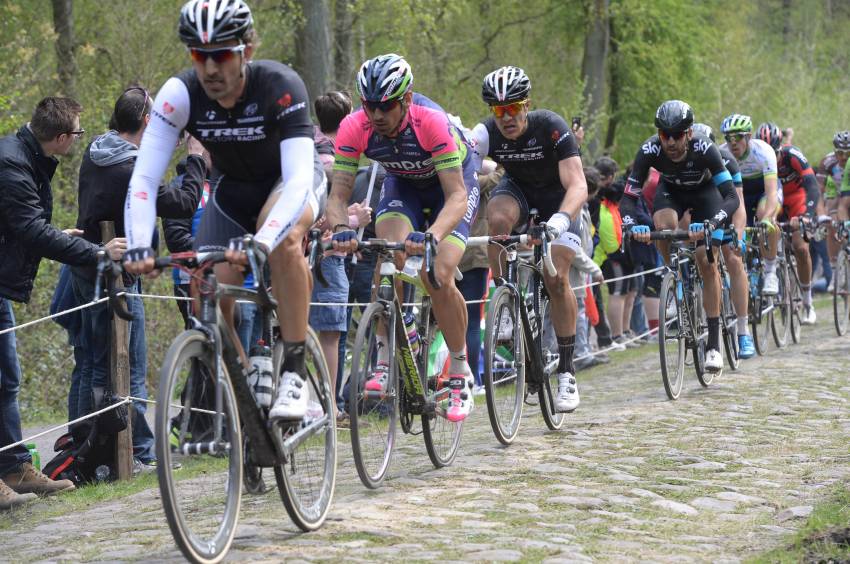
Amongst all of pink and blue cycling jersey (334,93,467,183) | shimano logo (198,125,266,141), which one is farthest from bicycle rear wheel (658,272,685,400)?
shimano logo (198,125,266,141)

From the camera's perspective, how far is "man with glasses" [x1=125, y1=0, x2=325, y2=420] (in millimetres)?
5754

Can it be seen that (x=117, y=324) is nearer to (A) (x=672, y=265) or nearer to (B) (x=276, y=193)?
(B) (x=276, y=193)

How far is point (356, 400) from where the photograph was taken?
6984 mm

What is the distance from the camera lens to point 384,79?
7.39 meters

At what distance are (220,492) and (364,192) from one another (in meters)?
4.73

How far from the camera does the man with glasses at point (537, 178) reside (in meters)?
9.26

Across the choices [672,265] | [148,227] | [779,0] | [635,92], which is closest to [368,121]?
[148,227]

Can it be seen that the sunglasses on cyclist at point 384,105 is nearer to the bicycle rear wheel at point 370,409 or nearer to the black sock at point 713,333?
the bicycle rear wheel at point 370,409

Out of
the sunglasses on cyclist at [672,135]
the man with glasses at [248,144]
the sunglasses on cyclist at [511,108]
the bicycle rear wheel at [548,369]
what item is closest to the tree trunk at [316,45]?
the sunglasses on cyclist at [672,135]

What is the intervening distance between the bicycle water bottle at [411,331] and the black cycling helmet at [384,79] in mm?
1307

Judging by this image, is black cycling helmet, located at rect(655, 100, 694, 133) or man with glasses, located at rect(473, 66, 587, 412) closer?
man with glasses, located at rect(473, 66, 587, 412)

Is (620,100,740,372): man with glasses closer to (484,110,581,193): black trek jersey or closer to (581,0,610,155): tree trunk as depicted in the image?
(484,110,581,193): black trek jersey

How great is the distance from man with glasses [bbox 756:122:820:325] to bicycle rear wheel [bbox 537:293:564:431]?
7.44 m

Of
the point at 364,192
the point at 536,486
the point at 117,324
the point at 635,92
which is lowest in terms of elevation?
the point at 536,486
